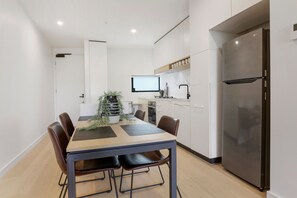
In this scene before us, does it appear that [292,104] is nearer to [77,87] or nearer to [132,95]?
[132,95]

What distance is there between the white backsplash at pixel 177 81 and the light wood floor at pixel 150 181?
199cm

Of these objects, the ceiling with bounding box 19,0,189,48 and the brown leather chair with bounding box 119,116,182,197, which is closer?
the brown leather chair with bounding box 119,116,182,197

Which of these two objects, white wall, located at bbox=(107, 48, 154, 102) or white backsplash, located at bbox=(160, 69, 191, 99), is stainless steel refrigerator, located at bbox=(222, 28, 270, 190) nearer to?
white backsplash, located at bbox=(160, 69, 191, 99)

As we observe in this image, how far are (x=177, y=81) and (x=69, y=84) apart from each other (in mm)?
3605

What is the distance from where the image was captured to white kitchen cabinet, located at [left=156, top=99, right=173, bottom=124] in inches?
156

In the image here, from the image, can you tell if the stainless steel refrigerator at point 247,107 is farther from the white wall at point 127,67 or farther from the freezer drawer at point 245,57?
the white wall at point 127,67

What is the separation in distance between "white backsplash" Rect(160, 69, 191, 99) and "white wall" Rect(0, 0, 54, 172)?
3.35 meters

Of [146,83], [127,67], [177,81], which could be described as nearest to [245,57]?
[177,81]

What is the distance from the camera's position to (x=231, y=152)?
2.40 metres

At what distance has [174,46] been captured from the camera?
4293 millimetres

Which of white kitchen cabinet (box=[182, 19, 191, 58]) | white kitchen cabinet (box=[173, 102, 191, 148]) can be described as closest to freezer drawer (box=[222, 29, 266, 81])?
white kitchen cabinet (box=[173, 102, 191, 148])

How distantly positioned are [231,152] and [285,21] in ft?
5.28

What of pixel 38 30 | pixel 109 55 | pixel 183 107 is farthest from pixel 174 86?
pixel 38 30

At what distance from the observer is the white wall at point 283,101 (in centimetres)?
156
